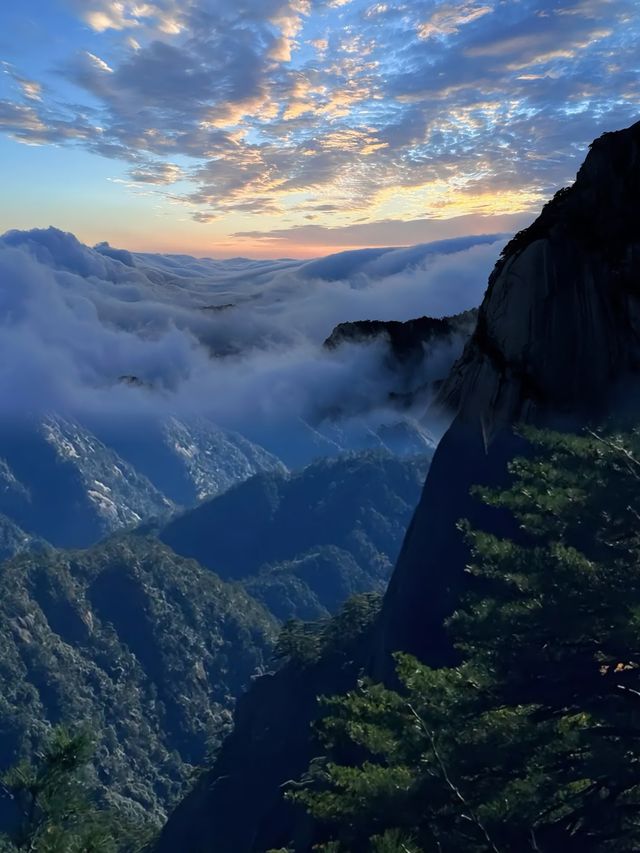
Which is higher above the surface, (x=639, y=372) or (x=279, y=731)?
(x=639, y=372)

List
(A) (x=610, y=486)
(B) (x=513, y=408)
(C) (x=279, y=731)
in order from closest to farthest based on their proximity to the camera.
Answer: (A) (x=610, y=486) < (B) (x=513, y=408) < (C) (x=279, y=731)

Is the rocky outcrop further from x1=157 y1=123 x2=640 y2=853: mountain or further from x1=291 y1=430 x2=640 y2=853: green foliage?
x1=291 y1=430 x2=640 y2=853: green foliage

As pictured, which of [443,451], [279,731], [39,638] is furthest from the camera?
[39,638]

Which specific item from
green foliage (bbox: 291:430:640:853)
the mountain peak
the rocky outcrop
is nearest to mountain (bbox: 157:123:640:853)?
the mountain peak

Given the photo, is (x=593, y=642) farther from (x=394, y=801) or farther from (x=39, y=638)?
(x=39, y=638)

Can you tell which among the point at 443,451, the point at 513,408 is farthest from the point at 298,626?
the point at 513,408

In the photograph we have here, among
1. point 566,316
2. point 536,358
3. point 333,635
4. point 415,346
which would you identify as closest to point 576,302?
point 566,316

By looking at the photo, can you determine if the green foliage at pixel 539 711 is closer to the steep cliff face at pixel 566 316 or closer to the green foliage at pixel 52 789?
the steep cliff face at pixel 566 316
